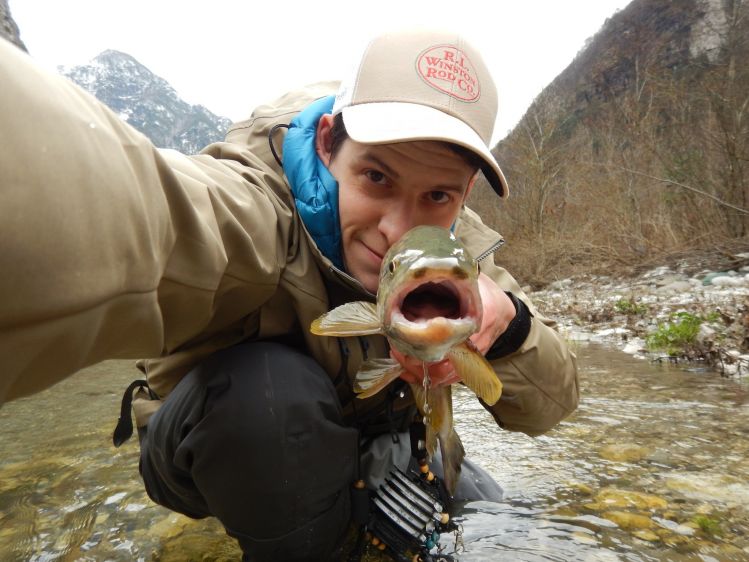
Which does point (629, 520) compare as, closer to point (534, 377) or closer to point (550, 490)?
point (550, 490)

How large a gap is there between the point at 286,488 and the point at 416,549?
20.3 inches

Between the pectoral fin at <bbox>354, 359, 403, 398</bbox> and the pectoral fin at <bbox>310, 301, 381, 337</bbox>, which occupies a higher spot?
the pectoral fin at <bbox>310, 301, 381, 337</bbox>

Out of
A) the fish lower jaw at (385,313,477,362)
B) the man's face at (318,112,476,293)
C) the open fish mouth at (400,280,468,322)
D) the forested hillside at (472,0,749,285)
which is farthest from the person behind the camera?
the forested hillside at (472,0,749,285)

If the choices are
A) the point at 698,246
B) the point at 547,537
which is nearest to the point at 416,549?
the point at 547,537

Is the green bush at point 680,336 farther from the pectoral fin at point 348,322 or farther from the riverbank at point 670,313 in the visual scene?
the pectoral fin at point 348,322

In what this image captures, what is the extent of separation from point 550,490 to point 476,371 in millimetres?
1162

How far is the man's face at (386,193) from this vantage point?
171 centimetres

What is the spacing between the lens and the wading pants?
148 centimetres

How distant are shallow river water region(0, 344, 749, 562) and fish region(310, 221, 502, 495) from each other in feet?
2.43

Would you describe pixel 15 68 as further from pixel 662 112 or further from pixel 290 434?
pixel 662 112

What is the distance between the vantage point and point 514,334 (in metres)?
1.80

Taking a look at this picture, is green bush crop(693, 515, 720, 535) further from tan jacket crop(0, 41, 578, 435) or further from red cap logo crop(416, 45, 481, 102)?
red cap logo crop(416, 45, 481, 102)

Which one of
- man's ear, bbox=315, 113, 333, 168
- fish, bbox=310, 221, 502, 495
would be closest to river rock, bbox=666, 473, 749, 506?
fish, bbox=310, 221, 502, 495

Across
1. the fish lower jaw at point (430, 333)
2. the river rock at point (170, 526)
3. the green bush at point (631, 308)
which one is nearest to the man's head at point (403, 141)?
the fish lower jaw at point (430, 333)
